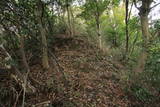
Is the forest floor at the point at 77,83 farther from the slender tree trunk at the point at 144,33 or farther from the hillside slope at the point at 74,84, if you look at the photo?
the slender tree trunk at the point at 144,33

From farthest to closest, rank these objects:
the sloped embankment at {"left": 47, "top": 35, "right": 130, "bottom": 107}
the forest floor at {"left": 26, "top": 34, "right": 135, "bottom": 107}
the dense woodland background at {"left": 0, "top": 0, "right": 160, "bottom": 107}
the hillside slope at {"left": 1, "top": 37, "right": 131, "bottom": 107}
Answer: the sloped embankment at {"left": 47, "top": 35, "right": 130, "bottom": 107} < the forest floor at {"left": 26, "top": 34, "right": 135, "bottom": 107} < the hillside slope at {"left": 1, "top": 37, "right": 131, "bottom": 107} < the dense woodland background at {"left": 0, "top": 0, "right": 160, "bottom": 107}

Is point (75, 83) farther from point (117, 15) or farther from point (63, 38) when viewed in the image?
point (117, 15)

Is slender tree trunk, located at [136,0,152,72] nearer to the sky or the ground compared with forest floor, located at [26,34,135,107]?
nearer to the sky

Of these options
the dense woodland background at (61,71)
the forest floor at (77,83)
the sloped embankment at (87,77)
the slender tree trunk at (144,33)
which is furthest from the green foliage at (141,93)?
the slender tree trunk at (144,33)

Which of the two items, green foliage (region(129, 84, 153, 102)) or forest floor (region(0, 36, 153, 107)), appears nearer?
forest floor (region(0, 36, 153, 107))

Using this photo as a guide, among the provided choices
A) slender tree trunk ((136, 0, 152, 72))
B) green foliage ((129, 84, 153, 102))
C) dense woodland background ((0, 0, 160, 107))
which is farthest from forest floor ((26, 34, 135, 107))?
slender tree trunk ((136, 0, 152, 72))

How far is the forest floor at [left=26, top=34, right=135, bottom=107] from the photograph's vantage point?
4.80 meters

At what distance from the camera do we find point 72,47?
9.35 meters

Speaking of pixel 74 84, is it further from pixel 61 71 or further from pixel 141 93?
pixel 141 93

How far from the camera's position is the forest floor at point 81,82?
4.80 m

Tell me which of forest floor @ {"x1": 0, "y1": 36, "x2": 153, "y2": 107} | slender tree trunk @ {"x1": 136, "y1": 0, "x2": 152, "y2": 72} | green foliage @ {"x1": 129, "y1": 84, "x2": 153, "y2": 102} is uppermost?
slender tree trunk @ {"x1": 136, "y1": 0, "x2": 152, "y2": 72}

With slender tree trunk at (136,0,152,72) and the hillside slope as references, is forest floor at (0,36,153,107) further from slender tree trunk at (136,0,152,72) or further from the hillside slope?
slender tree trunk at (136,0,152,72)

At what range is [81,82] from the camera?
5742 mm

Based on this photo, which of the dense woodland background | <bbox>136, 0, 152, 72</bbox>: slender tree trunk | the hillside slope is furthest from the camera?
<bbox>136, 0, 152, 72</bbox>: slender tree trunk
